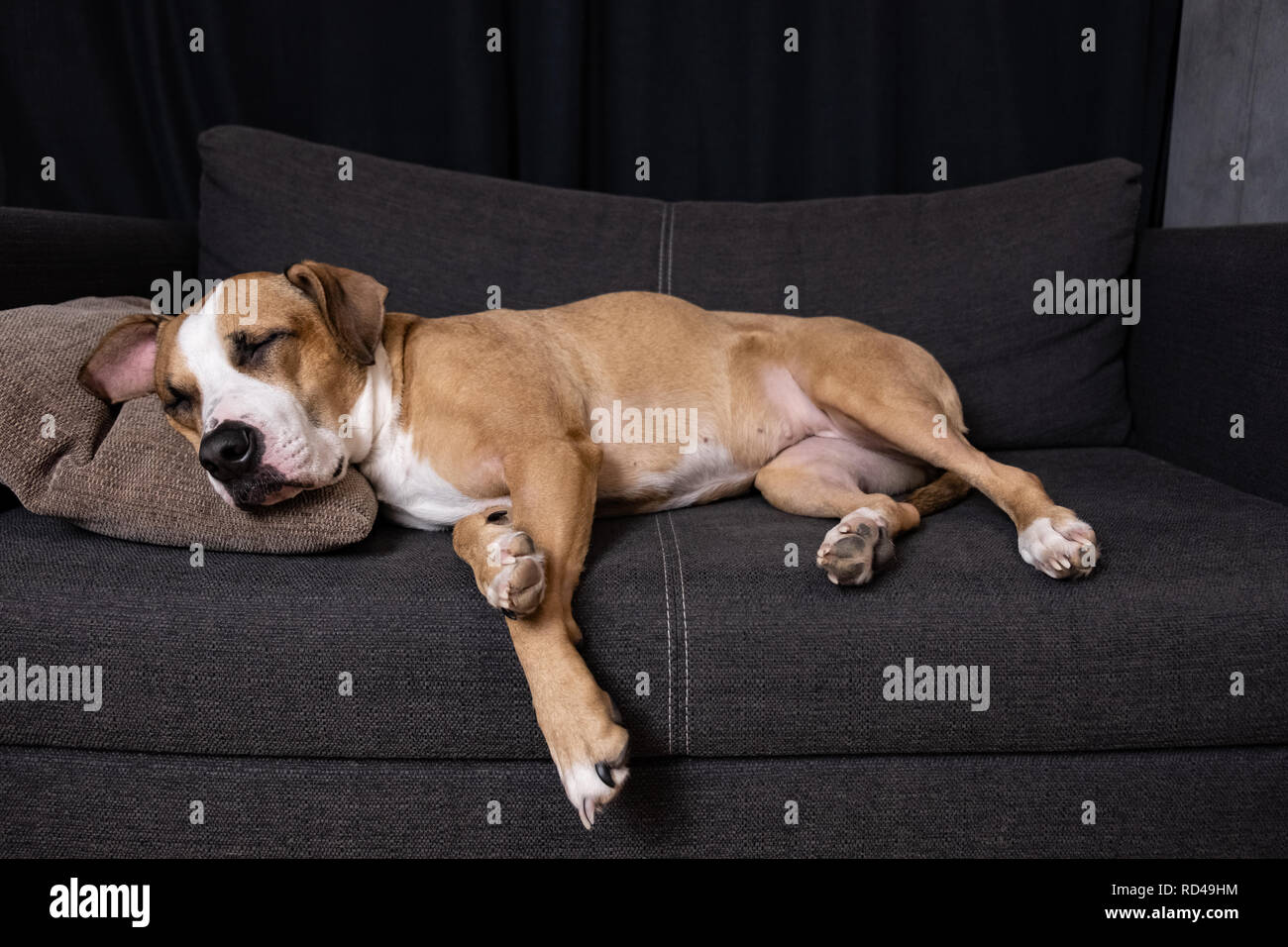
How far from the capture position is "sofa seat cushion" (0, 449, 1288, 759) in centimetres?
179

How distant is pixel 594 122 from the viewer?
393cm

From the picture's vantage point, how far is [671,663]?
1.80 m

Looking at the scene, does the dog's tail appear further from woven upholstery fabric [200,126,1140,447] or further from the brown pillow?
the brown pillow

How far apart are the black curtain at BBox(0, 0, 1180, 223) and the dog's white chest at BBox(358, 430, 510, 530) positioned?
6.49 feet

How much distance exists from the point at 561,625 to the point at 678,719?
0.30 metres

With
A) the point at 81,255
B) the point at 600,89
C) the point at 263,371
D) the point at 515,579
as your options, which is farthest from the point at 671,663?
the point at 600,89

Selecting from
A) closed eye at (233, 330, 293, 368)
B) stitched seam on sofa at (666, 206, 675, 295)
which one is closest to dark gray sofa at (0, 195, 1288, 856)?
closed eye at (233, 330, 293, 368)

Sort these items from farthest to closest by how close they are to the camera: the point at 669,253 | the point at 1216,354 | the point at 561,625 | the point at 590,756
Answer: the point at 669,253 → the point at 1216,354 → the point at 561,625 → the point at 590,756

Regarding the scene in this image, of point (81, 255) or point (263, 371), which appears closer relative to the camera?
point (263, 371)

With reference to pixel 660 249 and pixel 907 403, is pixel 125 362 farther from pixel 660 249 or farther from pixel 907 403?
pixel 907 403

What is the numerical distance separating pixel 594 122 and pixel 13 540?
2.82m

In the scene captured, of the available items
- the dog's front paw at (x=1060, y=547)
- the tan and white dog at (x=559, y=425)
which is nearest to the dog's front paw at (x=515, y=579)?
the tan and white dog at (x=559, y=425)

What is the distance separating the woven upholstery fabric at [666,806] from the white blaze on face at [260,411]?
23.8 inches

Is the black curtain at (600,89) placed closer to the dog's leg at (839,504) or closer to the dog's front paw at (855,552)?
the dog's leg at (839,504)
